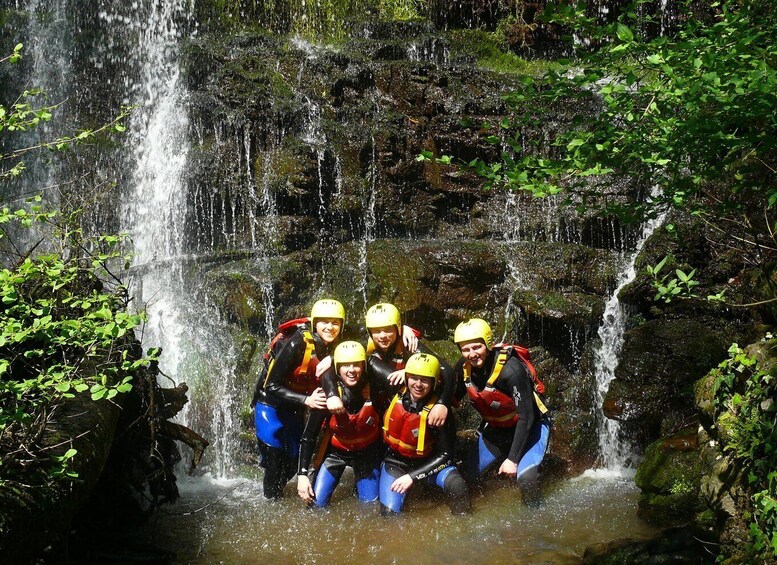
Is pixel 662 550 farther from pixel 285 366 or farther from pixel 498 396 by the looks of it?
pixel 285 366

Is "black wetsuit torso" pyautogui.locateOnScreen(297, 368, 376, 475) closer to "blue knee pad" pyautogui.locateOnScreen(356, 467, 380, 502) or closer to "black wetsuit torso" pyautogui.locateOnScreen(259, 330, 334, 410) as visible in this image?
"black wetsuit torso" pyautogui.locateOnScreen(259, 330, 334, 410)

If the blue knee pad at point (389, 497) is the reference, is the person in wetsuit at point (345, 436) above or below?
above

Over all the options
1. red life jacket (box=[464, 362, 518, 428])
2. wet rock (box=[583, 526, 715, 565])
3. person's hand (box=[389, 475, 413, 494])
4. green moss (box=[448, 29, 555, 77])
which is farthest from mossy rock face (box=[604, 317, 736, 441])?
green moss (box=[448, 29, 555, 77])

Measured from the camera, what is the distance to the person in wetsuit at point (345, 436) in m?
5.78

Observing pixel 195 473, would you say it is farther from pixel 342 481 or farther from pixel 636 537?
pixel 636 537

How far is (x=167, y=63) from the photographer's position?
13039 mm

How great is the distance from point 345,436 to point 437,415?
0.96 meters

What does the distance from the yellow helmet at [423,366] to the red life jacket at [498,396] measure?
1.72 ft

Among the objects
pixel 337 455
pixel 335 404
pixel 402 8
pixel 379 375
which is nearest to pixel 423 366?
pixel 379 375

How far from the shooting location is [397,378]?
5.87m

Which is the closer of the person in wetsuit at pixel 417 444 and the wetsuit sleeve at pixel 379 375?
the person in wetsuit at pixel 417 444

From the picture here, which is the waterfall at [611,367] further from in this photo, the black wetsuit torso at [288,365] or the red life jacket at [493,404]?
the black wetsuit torso at [288,365]

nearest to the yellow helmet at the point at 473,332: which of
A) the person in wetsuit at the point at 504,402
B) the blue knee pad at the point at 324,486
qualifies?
the person in wetsuit at the point at 504,402

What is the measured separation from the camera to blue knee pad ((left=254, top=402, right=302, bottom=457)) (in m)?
6.29
